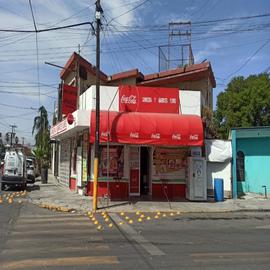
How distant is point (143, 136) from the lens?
64.4 ft

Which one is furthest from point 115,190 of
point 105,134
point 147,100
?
point 147,100

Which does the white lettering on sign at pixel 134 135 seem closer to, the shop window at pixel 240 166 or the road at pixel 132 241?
the road at pixel 132 241

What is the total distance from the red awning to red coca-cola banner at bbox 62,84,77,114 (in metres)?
4.56

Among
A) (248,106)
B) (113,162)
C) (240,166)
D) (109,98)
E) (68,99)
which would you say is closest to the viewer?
(113,162)

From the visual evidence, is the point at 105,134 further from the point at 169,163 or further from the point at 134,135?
the point at 169,163

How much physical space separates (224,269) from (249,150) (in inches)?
654

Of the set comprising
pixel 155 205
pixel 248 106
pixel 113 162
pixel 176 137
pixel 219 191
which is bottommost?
pixel 155 205

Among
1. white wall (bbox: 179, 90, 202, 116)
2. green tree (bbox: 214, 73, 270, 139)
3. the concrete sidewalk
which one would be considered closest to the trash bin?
the concrete sidewalk

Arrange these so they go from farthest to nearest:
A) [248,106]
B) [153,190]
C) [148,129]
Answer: [248,106] → [153,190] → [148,129]

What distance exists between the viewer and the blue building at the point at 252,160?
76.4ft

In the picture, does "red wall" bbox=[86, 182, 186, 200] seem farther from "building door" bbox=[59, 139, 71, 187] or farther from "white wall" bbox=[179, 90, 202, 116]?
"building door" bbox=[59, 139, 71, 187]

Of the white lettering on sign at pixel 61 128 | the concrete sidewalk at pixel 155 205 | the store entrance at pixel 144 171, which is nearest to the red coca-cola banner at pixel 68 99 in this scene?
the white lettering on sign at pixel 61 128

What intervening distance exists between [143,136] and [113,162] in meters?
A: 2.76

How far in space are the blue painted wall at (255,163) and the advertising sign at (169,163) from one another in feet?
12.2
